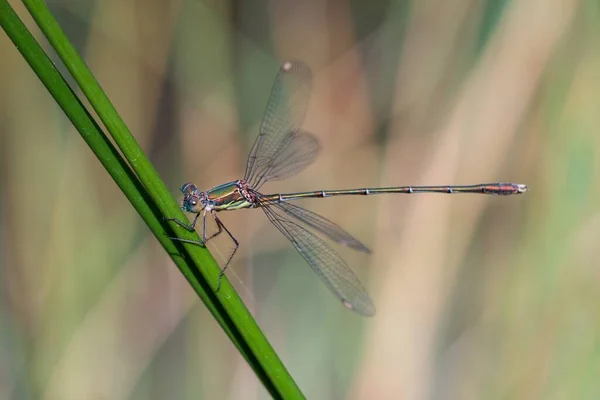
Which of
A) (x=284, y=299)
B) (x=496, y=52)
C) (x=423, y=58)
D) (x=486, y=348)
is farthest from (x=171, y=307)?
(x=496, y=52)

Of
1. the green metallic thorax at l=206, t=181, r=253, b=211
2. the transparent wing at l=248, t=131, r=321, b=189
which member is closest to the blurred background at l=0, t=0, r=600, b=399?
the green metallic thorax at l=206, t=181, r=253, b=211

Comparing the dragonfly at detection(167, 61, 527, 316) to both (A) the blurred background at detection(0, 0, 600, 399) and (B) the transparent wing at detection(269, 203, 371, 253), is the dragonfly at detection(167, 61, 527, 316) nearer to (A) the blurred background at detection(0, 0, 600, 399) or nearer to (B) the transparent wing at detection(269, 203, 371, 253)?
(B) the transparent wing at detection(269, 203, 371, 253)

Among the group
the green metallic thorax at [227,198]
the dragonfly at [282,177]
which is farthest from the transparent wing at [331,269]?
the green metallic thorax at [227,198]

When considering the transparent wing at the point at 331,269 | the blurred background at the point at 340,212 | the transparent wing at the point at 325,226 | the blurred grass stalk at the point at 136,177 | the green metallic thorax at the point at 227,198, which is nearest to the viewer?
the blurred grass stalk at the point at 136,177

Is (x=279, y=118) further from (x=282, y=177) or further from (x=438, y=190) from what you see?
(x=438, y=190)

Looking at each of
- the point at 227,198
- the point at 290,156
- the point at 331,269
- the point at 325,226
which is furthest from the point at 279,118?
the point at 331,269

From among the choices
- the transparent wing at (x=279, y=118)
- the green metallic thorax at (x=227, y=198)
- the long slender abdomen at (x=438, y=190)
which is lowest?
the long slender abdomen at (x=438, y=190)

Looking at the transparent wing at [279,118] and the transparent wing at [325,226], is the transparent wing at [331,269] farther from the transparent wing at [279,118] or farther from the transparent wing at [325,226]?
the transparent wing at [279,118]

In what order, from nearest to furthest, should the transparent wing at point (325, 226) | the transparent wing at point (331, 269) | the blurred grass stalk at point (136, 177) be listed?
the blurred grass stalk at point (136, 177) → the transparent wing at point (331, 269) → the transparent wing at point (325, 226)
